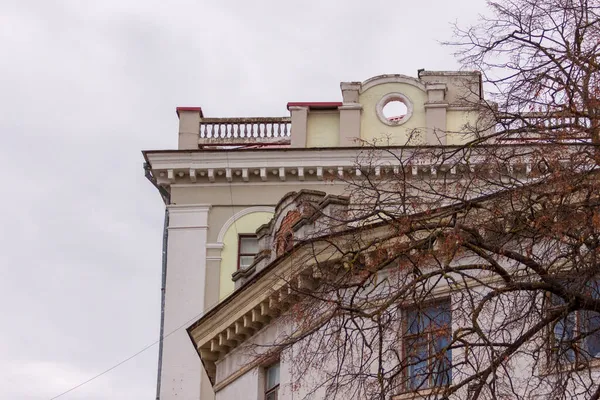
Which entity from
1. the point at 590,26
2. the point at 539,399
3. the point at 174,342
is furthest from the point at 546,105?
the point at 174,342

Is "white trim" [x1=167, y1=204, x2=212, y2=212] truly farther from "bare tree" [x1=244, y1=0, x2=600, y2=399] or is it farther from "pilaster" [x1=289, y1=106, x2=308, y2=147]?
"bare tree" [x1=244, y1=0, x2=600, y2=399]

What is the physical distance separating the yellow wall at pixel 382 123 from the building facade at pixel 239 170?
3 cm

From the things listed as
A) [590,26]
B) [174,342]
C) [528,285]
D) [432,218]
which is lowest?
[528,285]

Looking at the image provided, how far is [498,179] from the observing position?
17734 mm

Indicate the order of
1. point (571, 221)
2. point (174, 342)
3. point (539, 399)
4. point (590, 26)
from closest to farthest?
1. point (571, 221)
2. point (590, 26)
3. point (539, 399)
4. point (174, 342)

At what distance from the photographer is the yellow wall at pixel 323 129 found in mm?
41844

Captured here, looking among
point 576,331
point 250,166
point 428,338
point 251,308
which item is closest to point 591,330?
point 576,331

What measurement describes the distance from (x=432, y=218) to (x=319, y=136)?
24.5 meters

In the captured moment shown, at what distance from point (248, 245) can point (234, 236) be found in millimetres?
476

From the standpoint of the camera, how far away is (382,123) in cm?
4194

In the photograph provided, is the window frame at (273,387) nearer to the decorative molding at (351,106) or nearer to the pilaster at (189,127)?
the pilaster at (189,127)

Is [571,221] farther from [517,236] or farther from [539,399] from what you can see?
[539,399]

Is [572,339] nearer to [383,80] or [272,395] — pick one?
[272,395]

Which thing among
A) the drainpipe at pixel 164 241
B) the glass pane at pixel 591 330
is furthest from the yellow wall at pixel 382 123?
the glass pane at pixel 591 330
